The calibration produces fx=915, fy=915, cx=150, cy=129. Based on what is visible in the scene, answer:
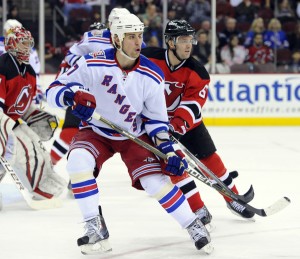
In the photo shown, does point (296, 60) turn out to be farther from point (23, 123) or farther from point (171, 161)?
point (171, 161)

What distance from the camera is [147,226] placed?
4164 millimetres

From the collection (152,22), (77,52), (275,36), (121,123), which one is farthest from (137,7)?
(121,123)

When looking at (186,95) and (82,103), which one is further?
(186,95)

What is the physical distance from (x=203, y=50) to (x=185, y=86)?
5.21 metres

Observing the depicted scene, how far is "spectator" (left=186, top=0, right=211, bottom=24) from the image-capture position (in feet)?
31.0

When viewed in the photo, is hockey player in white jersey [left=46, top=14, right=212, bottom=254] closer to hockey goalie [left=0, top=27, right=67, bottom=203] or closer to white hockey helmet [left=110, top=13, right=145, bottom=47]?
white hockey helmet [left=110, top=13, right=145, bottom=47]

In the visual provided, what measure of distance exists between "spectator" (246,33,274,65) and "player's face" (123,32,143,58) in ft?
19.4

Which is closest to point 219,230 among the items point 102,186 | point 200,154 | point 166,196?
point 200,154

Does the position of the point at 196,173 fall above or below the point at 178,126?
below

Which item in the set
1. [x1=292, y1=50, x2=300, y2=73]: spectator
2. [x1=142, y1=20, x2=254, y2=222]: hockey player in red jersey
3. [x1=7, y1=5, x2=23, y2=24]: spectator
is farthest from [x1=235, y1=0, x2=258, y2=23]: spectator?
[x1=142, y1=20, x2=254, y2=222]: hockey player in red jersey

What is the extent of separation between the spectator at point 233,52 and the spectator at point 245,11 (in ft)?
0.98

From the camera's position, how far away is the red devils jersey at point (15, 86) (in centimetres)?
448

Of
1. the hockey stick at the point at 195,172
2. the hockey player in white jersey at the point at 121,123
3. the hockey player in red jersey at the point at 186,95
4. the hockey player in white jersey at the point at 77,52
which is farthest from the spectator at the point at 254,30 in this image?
the hockey player in white jersey at the point at 121,123

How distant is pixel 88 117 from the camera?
3.39 meters
